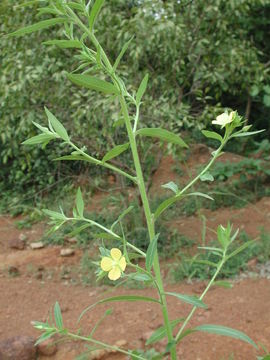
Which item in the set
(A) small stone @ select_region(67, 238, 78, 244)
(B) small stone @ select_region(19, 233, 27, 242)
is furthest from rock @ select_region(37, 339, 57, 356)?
(B) small stone @ select_region(19, 233, 27, 242)

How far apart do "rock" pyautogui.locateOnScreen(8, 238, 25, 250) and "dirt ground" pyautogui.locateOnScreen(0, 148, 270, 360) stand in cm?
7

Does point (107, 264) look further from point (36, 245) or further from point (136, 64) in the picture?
point (36, 245)

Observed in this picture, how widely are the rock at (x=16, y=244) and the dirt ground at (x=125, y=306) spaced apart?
0.07 meters

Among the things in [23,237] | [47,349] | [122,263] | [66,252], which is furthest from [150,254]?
[23,237]

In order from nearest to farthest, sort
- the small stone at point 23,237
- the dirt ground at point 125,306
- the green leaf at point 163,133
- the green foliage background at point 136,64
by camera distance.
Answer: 1. the green leaf at point 163,133
2. the dirt ground at point 125,306
3. the green foliage background at point 136,64
4. the small stone at point 23,237

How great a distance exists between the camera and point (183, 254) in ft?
12.5

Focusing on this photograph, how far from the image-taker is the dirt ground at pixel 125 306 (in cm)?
244

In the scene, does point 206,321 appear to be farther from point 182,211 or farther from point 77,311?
point 182,211

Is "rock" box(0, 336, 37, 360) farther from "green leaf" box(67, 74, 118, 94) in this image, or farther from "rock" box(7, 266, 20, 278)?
"green leaf" box(67, 74, 118, 94)

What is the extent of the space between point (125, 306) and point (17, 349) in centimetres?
75

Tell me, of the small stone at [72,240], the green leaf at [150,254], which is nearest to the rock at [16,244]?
the small stone at [72,240]

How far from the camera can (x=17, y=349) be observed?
2479mm

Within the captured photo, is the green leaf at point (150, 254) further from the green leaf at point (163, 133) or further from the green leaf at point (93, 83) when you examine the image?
the green leaf at point (93, 83)

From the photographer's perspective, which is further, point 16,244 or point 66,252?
point 16,244
